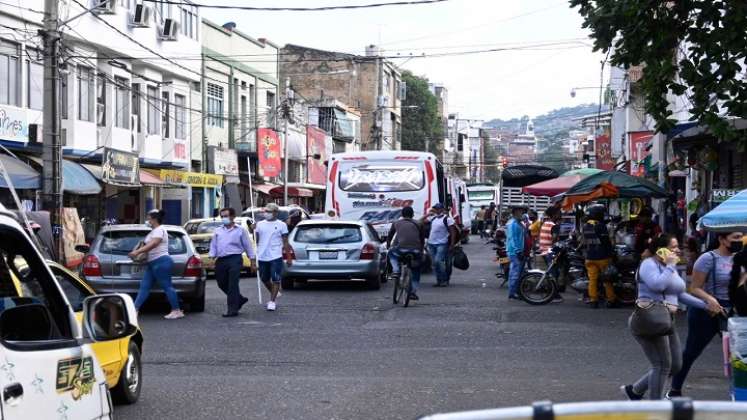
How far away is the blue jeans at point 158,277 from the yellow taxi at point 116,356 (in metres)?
5.78

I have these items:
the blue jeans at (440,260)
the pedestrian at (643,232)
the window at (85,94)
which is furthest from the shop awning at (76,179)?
the pedestrian at (643,232)

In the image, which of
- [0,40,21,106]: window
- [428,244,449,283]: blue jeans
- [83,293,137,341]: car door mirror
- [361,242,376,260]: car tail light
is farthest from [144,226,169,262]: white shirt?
[0,40,21,106]: window

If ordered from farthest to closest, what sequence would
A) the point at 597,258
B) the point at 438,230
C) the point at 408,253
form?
the point at 438,230 < the point at 408,253 < the point at 597,258

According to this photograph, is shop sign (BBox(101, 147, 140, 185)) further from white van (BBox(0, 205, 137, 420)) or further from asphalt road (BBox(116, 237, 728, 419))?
white van (BBox(0, 205, 137, 420))

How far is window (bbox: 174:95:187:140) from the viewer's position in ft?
135

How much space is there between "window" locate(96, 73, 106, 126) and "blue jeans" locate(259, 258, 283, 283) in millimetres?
17990

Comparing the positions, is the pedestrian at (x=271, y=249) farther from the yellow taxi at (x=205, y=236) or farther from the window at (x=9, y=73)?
the window at (x=9, y=73)

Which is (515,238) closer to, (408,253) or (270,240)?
(408,253)

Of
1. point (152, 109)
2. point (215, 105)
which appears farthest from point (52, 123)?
point (215, 105)

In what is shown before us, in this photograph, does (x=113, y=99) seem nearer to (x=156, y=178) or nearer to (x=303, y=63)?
(x=156, y=178)

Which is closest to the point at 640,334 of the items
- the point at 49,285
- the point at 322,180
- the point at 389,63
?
the point at 49,285

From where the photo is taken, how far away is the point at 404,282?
→ 58.6 feet

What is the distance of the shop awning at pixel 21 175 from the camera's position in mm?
23656

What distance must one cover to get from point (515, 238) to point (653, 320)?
10.2m
